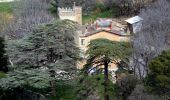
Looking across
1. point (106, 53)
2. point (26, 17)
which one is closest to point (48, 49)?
point (106, 53)

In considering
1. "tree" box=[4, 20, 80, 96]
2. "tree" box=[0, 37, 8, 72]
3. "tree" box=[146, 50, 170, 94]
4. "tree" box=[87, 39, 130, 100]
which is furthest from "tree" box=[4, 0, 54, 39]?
"tree" box=[146, 50, 170, 94]

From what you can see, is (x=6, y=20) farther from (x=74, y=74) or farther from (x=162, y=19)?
(x=74, y=74)

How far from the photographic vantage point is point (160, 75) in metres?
32.3

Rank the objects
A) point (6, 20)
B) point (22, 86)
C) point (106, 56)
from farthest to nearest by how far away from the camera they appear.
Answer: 1. point (6, 20)
2. point (22, 86)
3. point (106, 56)

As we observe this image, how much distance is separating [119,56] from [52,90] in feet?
26.6

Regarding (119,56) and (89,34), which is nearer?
(119,56)

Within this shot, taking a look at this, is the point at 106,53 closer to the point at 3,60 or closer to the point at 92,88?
the point at 92,88

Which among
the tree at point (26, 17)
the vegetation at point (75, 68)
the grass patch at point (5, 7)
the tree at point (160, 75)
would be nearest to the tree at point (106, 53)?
the vegetation at point (75, 68)

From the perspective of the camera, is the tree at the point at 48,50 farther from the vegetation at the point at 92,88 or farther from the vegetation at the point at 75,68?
the vegetation at the point at 92,88

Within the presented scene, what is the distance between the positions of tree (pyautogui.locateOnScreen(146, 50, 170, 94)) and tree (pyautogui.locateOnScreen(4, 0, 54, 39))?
18089 millimetres

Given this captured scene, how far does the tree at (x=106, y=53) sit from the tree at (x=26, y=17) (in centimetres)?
1608

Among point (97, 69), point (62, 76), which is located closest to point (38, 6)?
point (62, 76)

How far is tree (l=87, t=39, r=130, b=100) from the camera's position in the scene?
1281 inches

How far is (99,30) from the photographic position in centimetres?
4925
